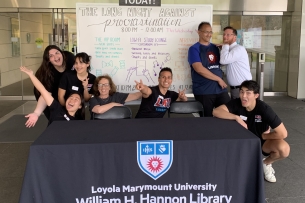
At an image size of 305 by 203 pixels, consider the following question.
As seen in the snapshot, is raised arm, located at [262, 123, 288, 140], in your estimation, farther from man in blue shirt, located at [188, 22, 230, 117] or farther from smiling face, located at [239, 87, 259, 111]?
man in blue shirt, located at [188, 22, 230, 117]

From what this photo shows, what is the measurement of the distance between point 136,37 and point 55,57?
123 centimetres

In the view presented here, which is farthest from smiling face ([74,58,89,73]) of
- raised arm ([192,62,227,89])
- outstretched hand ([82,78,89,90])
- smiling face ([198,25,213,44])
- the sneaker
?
the sneaker

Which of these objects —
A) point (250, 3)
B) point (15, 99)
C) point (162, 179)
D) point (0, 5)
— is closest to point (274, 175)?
point (162, 179)

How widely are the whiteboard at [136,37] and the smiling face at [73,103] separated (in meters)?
1.23

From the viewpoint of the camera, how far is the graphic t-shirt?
4.11 metres

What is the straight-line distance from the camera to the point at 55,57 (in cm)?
356

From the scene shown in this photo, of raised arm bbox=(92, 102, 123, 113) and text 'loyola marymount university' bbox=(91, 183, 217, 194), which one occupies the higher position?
raised arm bbox=(92, 102, 123, 113)

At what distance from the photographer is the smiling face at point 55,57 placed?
11.6ft

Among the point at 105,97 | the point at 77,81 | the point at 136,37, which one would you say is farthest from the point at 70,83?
the point at 136,37

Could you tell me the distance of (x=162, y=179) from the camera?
7.20ft

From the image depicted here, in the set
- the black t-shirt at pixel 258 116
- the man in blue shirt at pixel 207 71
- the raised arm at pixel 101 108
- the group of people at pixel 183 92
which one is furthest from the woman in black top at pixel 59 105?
the man in blue shirt at pixel 207 71

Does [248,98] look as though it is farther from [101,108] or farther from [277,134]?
[101,108]

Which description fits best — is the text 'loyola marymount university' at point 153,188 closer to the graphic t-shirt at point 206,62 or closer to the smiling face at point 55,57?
the smiling face at point 55,57

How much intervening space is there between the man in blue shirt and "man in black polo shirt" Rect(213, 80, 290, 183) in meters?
0.97
